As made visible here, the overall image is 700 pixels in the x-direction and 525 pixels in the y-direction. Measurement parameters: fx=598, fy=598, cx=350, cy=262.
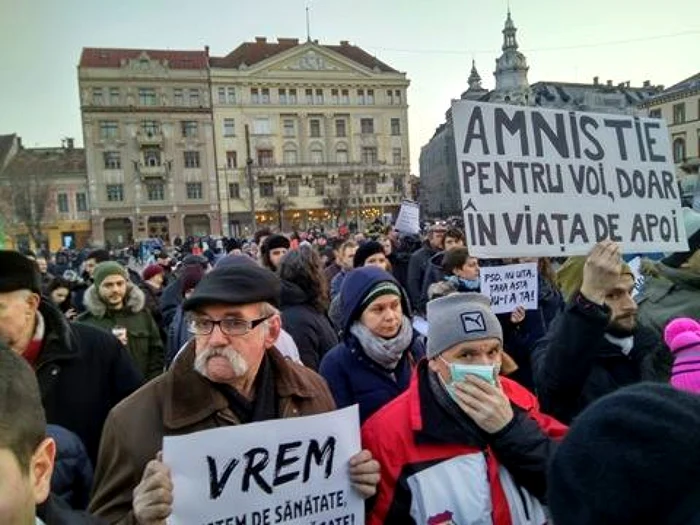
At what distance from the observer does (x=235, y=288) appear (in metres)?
2.18

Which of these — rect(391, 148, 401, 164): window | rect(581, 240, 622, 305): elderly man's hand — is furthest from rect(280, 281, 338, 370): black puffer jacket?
rect(391, 148, 401, 164): window

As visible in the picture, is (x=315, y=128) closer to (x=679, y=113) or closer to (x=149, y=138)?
(x=149, y=138)

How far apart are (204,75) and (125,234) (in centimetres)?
1830

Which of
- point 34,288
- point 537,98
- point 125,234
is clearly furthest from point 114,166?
point 34,288

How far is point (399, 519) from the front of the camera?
2.14 m

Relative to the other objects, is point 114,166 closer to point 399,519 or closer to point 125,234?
point 125,234

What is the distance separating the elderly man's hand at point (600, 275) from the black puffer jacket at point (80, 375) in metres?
2.40

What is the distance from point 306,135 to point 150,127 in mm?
16222

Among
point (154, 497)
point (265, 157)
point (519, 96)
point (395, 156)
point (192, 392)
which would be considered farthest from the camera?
point (519, 96)

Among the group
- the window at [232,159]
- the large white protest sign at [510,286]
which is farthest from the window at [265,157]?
the large white protest sign at [510,286]

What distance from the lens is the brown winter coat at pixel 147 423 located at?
1.94 metres

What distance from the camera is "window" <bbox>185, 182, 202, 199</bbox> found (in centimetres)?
6103

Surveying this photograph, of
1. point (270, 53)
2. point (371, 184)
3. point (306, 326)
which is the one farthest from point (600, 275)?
point (270, 53)

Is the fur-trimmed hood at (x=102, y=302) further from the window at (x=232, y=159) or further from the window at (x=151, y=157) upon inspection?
the window at (x=232, y=159)
